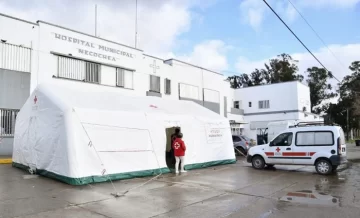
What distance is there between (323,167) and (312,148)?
0.84 m

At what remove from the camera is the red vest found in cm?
1284

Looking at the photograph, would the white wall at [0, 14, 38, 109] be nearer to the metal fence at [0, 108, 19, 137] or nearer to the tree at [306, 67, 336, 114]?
the metal fence at [0, 108, 19, 137]

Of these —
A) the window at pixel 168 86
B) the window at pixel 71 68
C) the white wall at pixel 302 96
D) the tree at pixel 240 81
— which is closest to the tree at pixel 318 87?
the tree at pixel 240 81

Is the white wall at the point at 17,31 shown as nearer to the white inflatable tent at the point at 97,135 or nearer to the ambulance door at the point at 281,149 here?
the white inflatable tent at the point at 97,135

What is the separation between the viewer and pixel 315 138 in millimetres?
12898

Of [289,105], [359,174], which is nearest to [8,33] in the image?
[359,174]

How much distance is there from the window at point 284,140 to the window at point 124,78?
1352 centimetres

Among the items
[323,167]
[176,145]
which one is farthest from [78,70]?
[323,167]

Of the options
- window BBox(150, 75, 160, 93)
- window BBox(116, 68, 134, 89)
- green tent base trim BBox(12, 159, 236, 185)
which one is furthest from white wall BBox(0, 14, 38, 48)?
window BBox(150, 75, 160, 93)

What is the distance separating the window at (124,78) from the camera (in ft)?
77.9

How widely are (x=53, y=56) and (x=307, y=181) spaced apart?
1613cm

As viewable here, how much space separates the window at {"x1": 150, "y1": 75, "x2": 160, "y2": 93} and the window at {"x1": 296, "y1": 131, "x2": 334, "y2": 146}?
50.2ft

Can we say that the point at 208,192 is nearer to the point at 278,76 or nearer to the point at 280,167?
the point at 280,167

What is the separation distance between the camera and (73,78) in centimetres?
2070
